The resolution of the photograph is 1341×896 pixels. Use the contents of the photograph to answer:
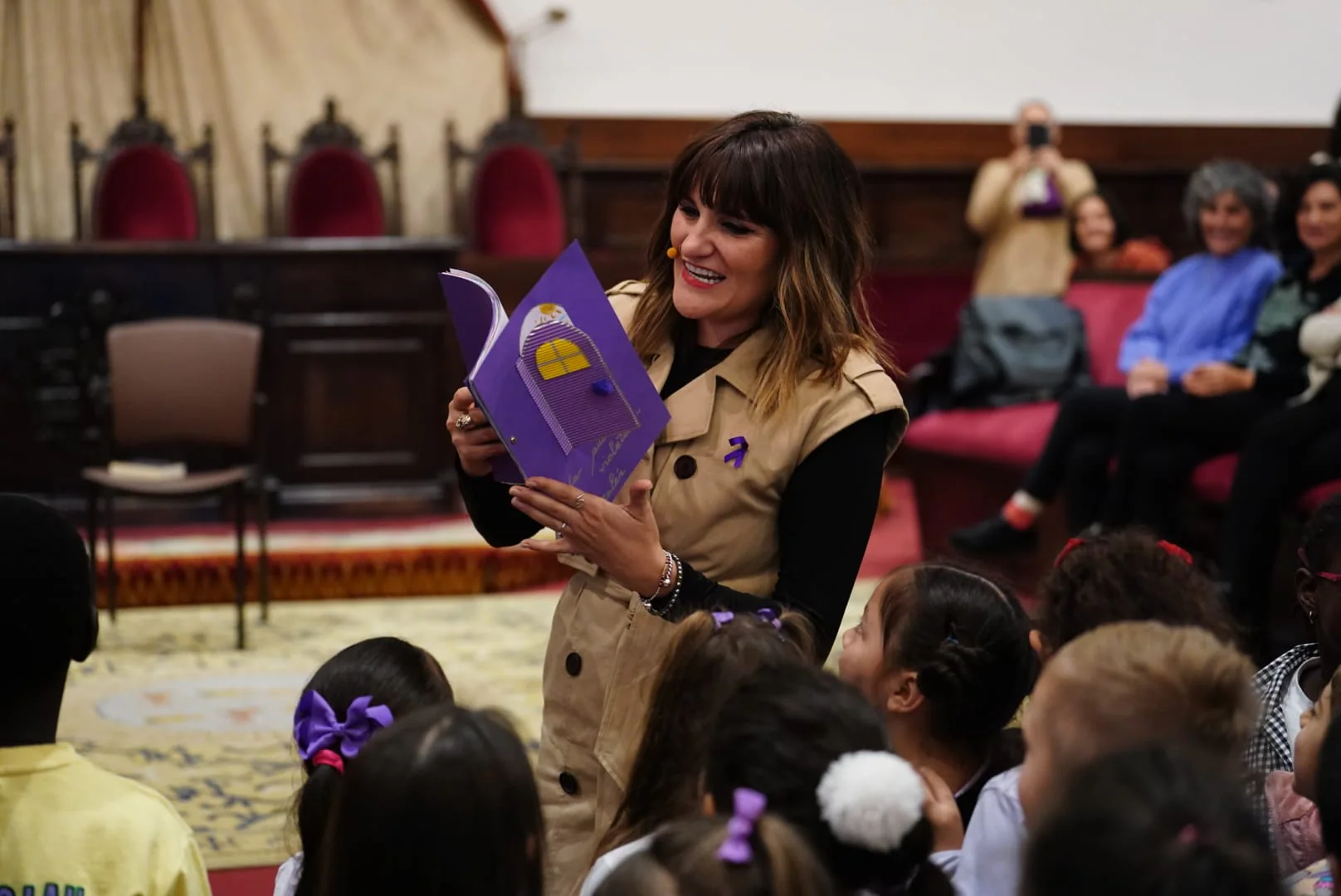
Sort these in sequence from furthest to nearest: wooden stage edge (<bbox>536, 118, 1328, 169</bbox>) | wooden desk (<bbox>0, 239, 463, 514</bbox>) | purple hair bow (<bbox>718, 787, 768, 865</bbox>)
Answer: wooden stage edge (<bbox>536, 118, 1328, 169</bbox>), wooden desk (<bbox>0, 239, 463, 514</bbox>), purple hair bow (<bbox>718, 787, 768, 865</bbox>)

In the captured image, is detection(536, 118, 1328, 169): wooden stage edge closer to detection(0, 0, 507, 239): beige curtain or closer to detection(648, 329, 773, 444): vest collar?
detection(0, 0, 507, 239): beige curtain

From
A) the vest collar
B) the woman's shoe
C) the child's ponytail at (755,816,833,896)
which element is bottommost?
the woman's shoe

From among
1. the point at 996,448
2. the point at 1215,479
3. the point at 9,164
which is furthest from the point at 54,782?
the point at 9,164

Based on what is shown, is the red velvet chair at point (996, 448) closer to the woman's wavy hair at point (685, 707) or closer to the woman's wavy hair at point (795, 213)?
the woman's wavy hair at point (795, 213)

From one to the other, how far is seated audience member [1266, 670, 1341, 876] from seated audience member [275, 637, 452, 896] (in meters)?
0.91

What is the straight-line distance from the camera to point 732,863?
1.14 m

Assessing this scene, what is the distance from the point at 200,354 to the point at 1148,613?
12.1 ft

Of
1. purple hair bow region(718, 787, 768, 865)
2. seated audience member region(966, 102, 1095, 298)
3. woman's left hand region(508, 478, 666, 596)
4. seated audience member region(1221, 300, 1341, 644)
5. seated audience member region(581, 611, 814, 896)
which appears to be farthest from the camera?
seated audience member region(966, 102, 1095, 298)

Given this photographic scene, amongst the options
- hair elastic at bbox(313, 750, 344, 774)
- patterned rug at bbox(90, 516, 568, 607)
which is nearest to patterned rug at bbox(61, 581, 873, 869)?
patterned rug at bbox(90, 516, 568, 607)

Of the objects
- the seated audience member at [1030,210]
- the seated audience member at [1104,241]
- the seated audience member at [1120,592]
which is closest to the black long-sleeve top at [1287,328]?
the seated audience member at [1104,241]

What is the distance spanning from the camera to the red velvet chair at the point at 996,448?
17.1ft

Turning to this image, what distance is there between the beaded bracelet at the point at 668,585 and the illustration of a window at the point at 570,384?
0.16m

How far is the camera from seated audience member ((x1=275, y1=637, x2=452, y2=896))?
155 centimetres

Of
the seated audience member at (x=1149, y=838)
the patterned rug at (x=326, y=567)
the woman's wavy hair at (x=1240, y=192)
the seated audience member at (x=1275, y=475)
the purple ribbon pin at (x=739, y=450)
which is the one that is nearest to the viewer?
the seated audience member at (x=1149, y=838)
